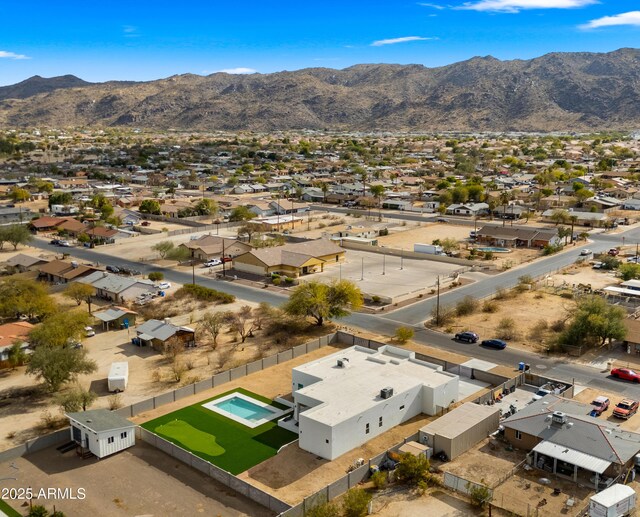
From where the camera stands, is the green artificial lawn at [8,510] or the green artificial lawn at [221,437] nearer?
the green artificial lawn at [8,510]

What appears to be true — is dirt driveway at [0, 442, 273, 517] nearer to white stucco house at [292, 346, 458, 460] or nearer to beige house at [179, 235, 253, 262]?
white stucco house at [292, 346, 458, 460]

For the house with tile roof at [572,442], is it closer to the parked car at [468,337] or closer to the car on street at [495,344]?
the car on street at [495,344]

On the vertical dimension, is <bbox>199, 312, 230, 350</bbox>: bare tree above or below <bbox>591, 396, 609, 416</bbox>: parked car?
above

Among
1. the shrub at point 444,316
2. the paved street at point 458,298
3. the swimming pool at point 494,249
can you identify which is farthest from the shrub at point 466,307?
the swimming pool at point 494,249

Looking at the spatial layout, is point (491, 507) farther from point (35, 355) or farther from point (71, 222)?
point (71, 222)

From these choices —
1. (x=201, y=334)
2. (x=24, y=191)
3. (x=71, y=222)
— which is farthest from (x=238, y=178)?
(x=201, y=334)

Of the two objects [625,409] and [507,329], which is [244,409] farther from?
[507,329]

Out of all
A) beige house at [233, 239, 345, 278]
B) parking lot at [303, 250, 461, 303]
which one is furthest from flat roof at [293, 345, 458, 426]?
beige house at [233, 239, 345, 278]
